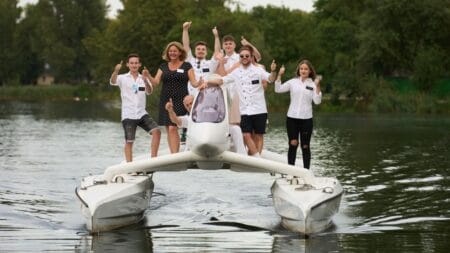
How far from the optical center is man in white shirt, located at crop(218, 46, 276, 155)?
14.9 meters

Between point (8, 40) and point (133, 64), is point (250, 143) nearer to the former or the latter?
point (133, 64)

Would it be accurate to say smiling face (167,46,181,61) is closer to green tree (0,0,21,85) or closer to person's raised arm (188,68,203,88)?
person's raised arm (188,68,203,88)

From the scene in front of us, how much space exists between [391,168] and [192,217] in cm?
855

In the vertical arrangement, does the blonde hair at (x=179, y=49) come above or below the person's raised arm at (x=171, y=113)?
above

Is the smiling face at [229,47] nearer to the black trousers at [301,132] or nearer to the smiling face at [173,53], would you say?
the smiling face at [173,53]

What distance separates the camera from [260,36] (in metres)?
73.5

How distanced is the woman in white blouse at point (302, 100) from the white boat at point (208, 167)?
5.27 ft

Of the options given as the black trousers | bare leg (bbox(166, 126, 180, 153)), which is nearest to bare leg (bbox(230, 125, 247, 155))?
bare leg (bbox(166, 126, 180, 153))

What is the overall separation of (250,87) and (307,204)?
3.35 metres

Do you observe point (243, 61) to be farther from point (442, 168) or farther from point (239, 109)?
point (442, 168)

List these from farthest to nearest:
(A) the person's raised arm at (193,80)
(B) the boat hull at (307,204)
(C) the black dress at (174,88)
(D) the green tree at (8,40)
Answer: (D) the green tree at (8,40), (C) the black dress at (174,88), (A) the person's raised arm at (193,80), (B) the boat hull at (307,204)

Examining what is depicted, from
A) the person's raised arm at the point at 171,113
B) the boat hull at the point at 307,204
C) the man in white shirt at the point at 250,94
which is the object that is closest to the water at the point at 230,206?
the boat hull at the point at 307,204

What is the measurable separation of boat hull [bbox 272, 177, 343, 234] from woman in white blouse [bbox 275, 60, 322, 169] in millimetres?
1909

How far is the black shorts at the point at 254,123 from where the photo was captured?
595 inches
